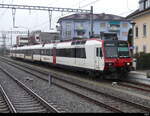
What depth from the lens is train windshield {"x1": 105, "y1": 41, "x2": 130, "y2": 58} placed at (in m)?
21.0

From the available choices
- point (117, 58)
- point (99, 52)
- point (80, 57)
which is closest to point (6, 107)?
point (99, 52)

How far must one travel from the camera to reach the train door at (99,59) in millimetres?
20922

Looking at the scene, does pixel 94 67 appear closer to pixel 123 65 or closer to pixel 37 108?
pixel 123 65

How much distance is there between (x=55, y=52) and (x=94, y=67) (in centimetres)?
1165

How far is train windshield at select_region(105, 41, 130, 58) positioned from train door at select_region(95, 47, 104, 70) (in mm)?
406

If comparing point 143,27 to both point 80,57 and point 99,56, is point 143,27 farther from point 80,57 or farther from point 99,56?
point 99,56

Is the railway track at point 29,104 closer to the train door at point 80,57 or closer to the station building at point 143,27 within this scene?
the train door at point 80,57

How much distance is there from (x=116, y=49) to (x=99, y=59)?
53.0 inches

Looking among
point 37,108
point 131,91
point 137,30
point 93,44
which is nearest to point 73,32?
point 137,30

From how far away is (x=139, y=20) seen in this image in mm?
37781

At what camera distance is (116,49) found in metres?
21.5

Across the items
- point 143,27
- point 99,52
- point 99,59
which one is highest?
point 143,27

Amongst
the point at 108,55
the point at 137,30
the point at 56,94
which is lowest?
the point at 56,94

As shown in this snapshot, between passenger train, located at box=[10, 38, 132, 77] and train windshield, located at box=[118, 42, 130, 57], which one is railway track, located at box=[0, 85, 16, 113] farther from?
train windshield, located at box=[118, 42, 130, 57]
